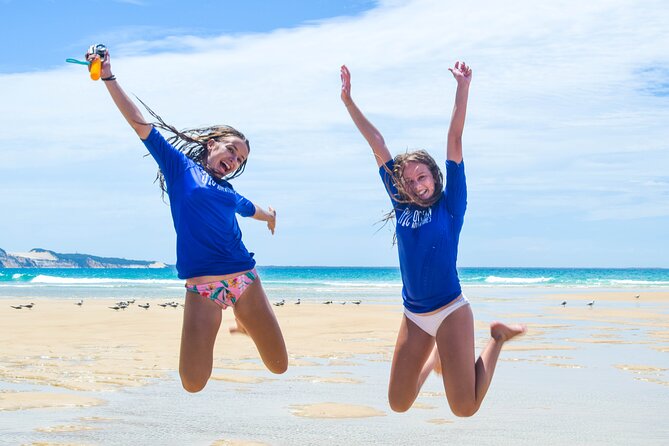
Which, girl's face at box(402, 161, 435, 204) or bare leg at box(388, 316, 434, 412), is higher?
girl's face at box(402, 161, 435, 204)

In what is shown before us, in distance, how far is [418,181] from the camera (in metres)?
6.57

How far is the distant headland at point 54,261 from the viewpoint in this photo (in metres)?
150

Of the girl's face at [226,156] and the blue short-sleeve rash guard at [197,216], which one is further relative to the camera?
the girl's face at [226,156]

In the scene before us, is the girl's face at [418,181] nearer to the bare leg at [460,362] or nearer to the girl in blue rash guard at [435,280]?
the girl in blue rash guard at [435,280]

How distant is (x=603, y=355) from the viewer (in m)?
12.9

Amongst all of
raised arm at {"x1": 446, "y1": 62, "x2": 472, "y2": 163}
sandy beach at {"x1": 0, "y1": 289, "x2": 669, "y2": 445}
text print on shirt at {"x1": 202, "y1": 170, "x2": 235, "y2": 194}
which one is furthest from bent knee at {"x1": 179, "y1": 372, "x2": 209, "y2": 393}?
raised arm at {"x1": 446, "y1": 62, "x2": 472, "y2": 163}

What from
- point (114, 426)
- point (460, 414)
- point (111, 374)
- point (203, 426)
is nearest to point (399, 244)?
point (460, 414)

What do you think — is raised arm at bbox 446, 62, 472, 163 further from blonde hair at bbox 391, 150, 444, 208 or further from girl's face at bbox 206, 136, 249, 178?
girl's face at bbox 206, 136, 249, 178

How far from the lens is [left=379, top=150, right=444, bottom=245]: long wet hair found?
6547 mm

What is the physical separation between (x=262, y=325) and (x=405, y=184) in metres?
1.60

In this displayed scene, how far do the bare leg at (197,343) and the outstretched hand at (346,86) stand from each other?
199cm

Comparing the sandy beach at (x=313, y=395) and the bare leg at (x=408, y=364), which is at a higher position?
the bare leg at (x=408, y=364)

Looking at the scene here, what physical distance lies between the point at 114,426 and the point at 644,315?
18.6 metres

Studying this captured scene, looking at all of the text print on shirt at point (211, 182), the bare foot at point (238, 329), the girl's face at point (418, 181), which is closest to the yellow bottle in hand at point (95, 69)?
the text print on shirt at point (211, 182)
